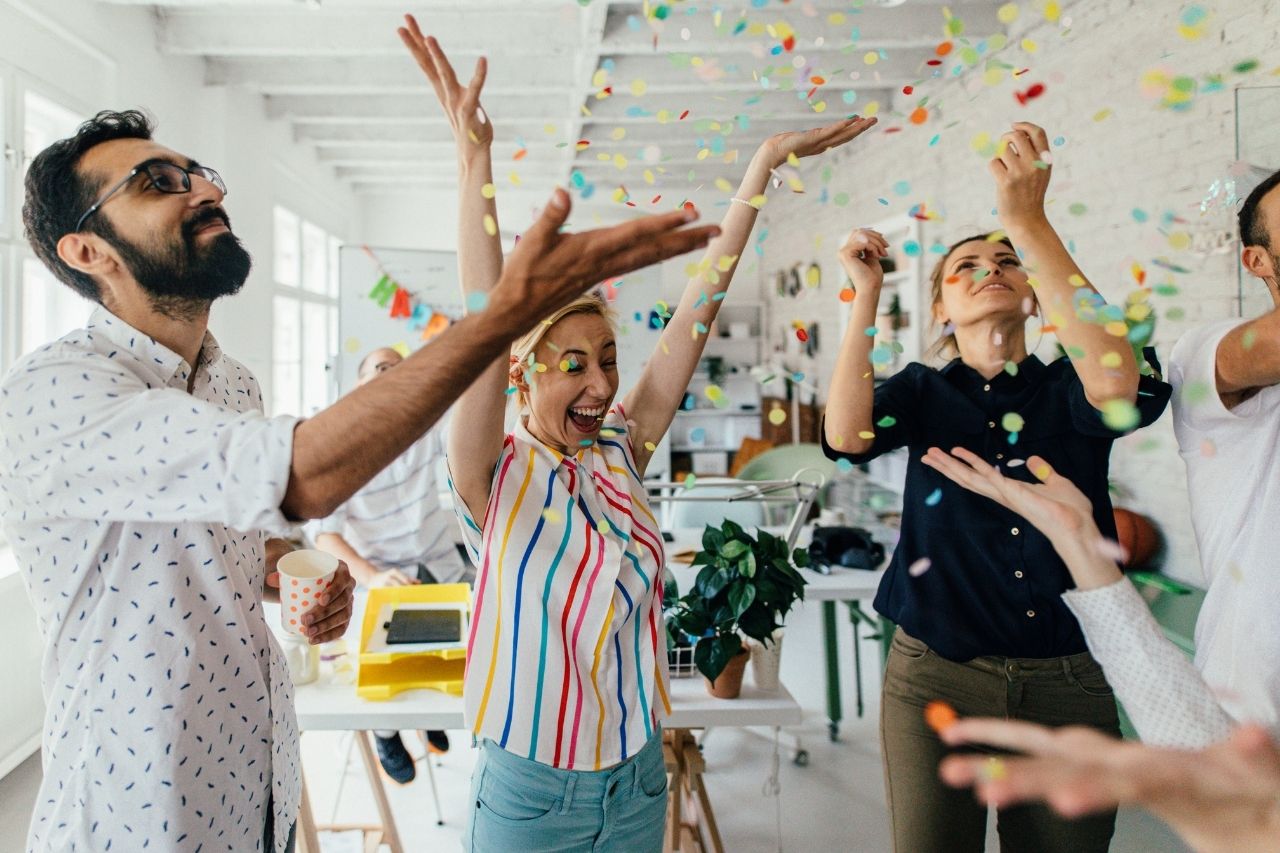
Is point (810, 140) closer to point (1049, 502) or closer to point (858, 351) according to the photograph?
point (858, 351)

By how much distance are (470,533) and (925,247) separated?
4.83 metres

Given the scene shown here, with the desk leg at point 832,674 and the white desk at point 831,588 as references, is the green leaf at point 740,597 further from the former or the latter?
the desk leg at point 832,674

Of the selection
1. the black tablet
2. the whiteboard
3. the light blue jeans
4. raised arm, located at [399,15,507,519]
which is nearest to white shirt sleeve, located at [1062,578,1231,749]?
the light blue jeans

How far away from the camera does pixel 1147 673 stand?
2.97 feet

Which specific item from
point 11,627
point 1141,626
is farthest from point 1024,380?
point 11,627

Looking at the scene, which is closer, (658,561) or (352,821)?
(658,561)

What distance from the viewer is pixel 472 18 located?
14.4 ft

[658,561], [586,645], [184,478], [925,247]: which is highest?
[925,247]

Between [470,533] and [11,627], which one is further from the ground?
[470,533]

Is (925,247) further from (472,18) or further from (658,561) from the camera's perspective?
(658,561)

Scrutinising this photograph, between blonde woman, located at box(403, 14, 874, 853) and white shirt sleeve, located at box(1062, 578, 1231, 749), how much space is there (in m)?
0.63

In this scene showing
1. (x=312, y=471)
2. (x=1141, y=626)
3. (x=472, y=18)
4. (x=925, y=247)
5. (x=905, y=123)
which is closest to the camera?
(x=312, y=471)

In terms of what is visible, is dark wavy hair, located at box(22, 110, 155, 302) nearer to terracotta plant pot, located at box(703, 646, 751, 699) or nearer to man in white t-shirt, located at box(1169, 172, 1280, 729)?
terracotta plant pot, located at box(703, 646, 751, 699)

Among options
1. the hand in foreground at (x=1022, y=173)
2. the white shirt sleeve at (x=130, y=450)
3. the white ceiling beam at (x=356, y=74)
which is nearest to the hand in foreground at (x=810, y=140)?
the hand in foreground at (x=1022, y=173)
